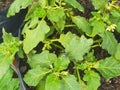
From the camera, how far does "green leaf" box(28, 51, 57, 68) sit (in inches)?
46.0

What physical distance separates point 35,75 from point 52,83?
0.26ft

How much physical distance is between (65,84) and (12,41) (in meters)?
0.27

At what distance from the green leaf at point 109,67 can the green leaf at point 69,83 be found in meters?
0.12

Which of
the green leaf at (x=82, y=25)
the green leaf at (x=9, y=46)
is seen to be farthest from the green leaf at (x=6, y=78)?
the green leaf at (x=82, y=25)

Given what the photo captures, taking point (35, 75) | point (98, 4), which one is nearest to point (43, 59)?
point (35, 75)

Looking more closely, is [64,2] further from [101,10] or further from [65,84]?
[65,84]

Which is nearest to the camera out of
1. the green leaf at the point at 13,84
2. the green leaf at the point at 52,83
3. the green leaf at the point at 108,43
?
the green leaf at the point at 52,83

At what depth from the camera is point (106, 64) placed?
1.19 meters

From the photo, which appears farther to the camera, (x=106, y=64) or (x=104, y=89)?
(x=104, y=89)

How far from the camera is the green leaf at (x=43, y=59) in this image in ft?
3.84

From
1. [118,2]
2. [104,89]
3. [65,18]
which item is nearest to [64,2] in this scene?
[65,18]

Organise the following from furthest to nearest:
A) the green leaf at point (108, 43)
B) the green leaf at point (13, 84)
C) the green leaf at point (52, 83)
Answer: the green leaf at point (13, 84) → the green leaf at point (108, 43) → the green leaf at point (52, 83)

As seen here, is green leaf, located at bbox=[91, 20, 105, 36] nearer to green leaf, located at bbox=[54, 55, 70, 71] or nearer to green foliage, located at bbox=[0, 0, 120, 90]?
green foliage, located at bbox=[0, 0, 120, 90]

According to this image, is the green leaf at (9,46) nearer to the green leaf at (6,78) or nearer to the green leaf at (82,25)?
the green leaf at (6,78)
